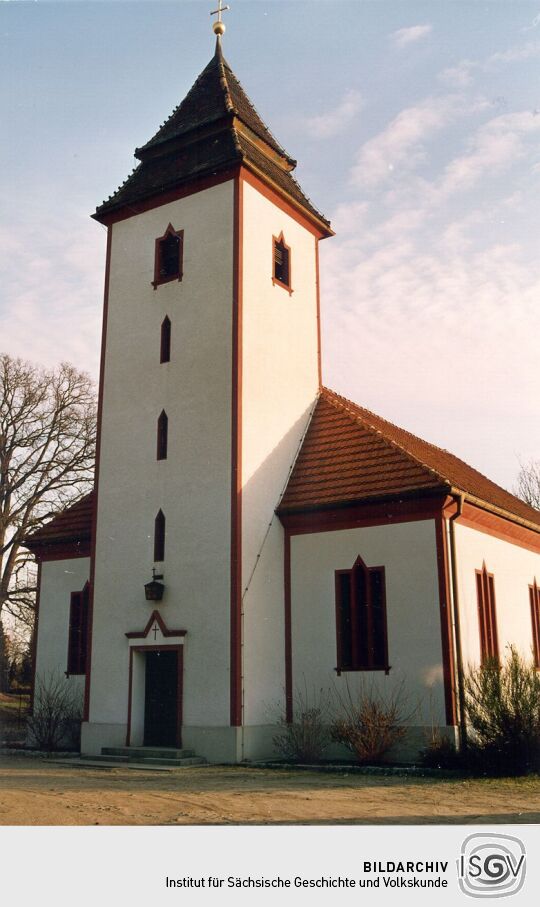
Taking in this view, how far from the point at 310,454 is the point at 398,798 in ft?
29.9

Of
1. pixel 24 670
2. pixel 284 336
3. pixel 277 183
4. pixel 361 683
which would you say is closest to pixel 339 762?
pixel 361 683

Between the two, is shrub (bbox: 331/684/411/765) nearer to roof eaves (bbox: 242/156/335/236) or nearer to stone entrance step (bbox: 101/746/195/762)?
stone entrance step (bbox: 101/746/195/762)

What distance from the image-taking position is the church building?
16250 mm

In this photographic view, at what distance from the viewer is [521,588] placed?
68.1 feet

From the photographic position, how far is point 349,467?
59.3 feet

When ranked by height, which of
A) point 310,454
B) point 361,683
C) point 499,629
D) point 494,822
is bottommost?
point 494,822

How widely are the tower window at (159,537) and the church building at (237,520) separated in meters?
0.06

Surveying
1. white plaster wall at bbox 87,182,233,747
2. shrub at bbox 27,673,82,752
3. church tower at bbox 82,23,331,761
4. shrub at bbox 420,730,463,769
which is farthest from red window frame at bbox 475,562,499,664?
shrub at bbox 27,673,82,752

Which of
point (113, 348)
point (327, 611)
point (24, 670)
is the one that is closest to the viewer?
point (327, 611)

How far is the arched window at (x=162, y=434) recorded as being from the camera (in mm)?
18266

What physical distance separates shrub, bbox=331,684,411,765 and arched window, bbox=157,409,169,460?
6273mm

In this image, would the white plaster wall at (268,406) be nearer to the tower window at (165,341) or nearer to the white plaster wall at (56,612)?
the tower window at (165,341)

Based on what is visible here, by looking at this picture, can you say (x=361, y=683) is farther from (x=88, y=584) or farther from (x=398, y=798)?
(x=88, y=584)

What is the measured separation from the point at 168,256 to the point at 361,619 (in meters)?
9.18
